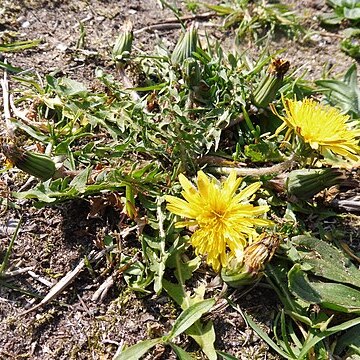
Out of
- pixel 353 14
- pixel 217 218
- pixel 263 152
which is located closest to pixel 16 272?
pixel 217 218

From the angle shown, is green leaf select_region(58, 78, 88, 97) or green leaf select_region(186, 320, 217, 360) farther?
green leaf select_region(58, 78, 88, 97)

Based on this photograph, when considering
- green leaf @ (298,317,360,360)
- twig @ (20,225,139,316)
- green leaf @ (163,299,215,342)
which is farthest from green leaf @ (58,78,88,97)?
green leaf @ (298,317,360,360)

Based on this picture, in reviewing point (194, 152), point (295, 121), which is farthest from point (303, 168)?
point (194, 152)

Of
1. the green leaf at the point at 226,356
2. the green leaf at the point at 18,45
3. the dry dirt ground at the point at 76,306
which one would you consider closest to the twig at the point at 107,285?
the dry dirt ground at the point at 76,306

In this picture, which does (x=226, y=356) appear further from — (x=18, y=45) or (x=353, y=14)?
(x=353, y=14)

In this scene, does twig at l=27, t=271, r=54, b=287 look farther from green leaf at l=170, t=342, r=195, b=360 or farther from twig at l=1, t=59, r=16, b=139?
twig at l=1, t=59, r=16, b=139

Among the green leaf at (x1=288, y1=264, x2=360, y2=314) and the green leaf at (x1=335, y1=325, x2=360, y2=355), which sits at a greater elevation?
the green leaf at (x1=288, y1=264, x2=360, y2=314)

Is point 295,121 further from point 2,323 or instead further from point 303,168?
point 2,323

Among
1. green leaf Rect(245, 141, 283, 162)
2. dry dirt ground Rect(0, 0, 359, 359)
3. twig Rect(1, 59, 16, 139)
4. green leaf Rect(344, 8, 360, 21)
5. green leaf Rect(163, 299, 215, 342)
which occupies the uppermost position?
green leaf Rect(344, 8, 360, 21)
